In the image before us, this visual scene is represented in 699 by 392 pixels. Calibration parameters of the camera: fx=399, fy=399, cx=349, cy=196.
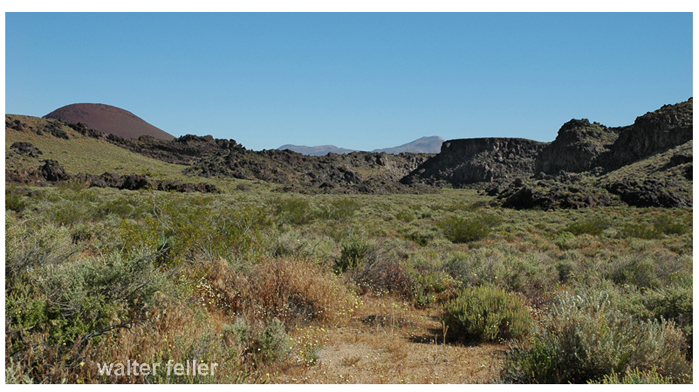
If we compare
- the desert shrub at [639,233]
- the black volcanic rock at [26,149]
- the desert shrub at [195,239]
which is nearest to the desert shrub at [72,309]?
the desert shrub at [195,239]

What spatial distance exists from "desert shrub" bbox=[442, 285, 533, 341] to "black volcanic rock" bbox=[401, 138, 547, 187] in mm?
93045

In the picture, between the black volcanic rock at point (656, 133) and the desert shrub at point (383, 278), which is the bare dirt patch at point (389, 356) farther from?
the black volcanic rock at point (656, 133)

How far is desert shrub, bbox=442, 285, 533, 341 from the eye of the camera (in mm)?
4238

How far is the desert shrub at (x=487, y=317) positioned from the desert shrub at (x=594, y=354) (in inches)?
42.2

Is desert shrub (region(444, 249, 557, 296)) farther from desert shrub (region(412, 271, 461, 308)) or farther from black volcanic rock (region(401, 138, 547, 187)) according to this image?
black volcanic rock (region(401, 138, 547, 187))

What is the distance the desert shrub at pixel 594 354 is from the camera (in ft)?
9.49

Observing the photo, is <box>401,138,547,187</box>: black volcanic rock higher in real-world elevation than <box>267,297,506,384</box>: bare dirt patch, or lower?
higher

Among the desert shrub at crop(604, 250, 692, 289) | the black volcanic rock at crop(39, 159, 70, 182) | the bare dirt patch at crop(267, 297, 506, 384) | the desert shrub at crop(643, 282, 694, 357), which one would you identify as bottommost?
the bare dirt patch at crop(267, 297, 506, 384)

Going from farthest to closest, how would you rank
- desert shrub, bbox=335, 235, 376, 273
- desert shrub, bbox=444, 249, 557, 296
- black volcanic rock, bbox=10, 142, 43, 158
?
black volcanic rock, bbox=10, 142, 43, 158 < desert shrub, bbox=335, 235, 376, 273 < desert shrub, bbox=444, 249, 557, 296

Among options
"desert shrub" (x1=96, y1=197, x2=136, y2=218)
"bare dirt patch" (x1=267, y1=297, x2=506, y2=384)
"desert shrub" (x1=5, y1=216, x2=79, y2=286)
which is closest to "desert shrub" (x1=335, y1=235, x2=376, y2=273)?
"bare dirt patch" (x1=267, y1=297, x2=506, y2=384)

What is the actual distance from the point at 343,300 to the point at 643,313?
3322 millimetres

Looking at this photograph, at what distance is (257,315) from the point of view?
177 inches

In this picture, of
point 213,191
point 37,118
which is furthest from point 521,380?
point 37,118

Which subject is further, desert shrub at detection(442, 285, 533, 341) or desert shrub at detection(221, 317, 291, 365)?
desert shrub at detection(442, 285, 533, 341)
